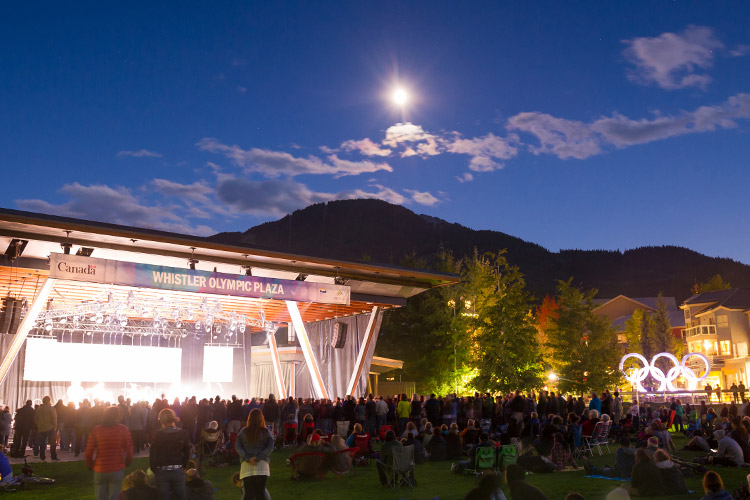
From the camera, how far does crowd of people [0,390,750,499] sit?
6.18 meters

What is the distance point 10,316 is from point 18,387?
10.3 metres

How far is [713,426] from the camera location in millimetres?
16297

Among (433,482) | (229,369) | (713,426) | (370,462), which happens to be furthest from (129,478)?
(229,369)

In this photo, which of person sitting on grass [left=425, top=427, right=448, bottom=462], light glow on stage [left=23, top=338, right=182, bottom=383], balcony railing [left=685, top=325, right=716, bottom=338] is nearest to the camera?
person sitting on grass [left=425, top=427, right=448, bottom=462]

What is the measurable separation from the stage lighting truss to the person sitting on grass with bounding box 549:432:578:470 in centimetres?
1144

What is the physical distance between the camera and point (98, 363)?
78.7ft

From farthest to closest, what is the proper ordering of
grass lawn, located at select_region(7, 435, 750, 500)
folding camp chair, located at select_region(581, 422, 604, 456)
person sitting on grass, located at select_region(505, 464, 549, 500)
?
folding camp chair, located at select_region(581, 422, 604, 456), grass lawn, located at select_region(7, 435, 750, 500), person sitting on grass, located at select_region(505, 464, 549, 500)

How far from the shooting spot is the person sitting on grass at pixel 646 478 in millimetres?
8438

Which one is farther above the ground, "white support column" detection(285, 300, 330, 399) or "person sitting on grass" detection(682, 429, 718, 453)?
"white support column" detection(285, 300, 330, 399)

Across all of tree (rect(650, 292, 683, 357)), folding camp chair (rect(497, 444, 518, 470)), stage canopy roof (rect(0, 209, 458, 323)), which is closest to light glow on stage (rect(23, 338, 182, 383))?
stage canopy roof (rect(0, 209, 458, 323))

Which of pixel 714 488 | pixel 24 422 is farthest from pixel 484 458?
pixel 24 422

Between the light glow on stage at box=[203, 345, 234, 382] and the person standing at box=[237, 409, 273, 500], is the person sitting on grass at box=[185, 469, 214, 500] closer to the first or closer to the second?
the person standing at box=[237, 409, 273, 500]

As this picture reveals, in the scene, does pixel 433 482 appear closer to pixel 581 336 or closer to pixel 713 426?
pixel 713 426

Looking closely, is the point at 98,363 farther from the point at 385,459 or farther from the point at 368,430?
the point at 385,459
